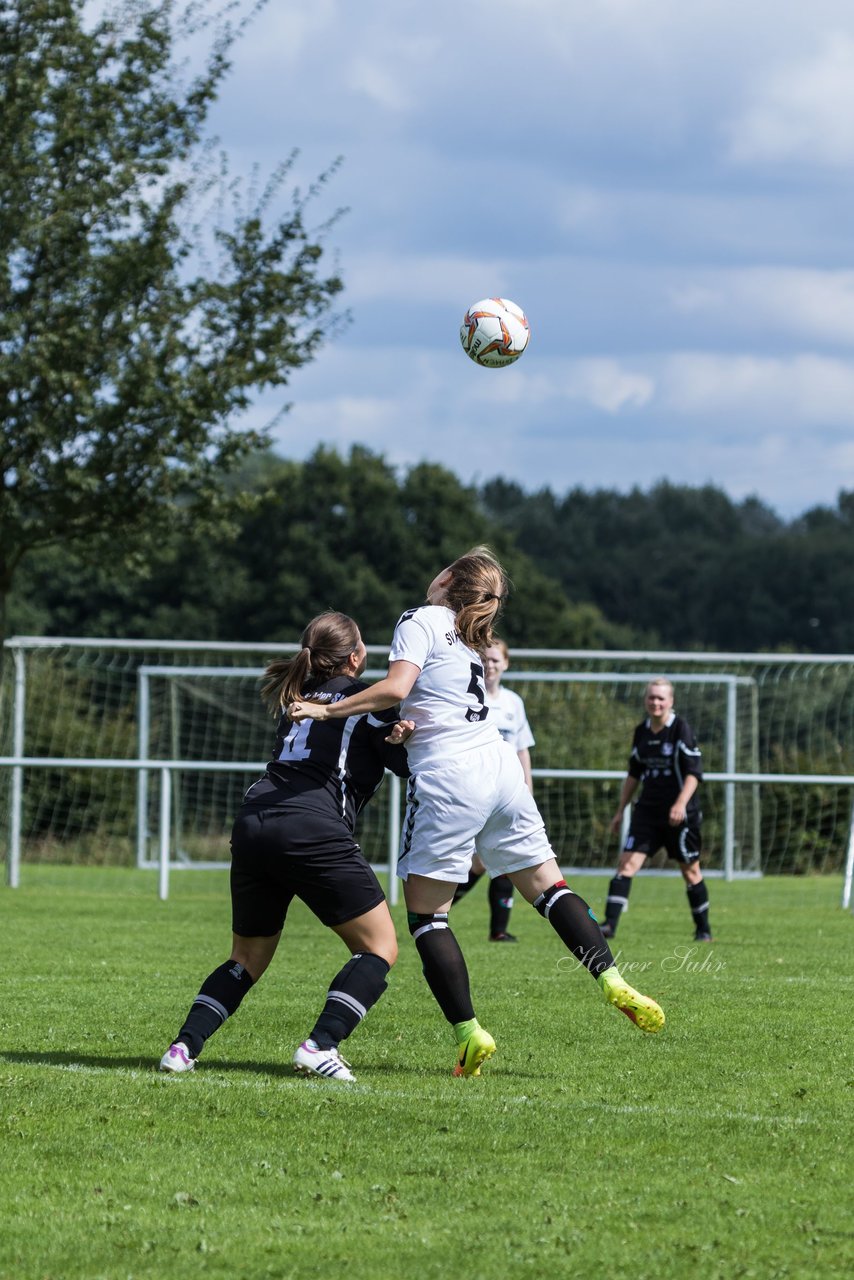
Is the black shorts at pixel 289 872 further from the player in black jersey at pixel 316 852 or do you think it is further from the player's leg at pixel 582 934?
the player's leg at pixel 582 934

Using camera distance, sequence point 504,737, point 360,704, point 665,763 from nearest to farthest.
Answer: point 360,704 < point 504,737 < point 665,763

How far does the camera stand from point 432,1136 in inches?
194

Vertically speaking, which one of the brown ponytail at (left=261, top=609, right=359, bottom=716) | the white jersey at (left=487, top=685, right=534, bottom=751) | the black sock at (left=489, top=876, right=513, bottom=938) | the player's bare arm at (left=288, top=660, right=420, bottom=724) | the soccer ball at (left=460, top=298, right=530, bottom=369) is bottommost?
the black sock at (left=489, top=876, right=513, bottom=938)

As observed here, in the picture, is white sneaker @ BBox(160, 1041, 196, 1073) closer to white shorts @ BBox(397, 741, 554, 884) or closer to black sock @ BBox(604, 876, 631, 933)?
white shorts @ BBox(397, 741, 554, 884)

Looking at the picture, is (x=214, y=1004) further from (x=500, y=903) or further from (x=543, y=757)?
(x=543, y=757)

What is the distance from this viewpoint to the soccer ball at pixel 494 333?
8.66 metres

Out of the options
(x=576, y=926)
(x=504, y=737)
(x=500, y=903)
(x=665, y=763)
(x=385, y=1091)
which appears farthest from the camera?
(x=665, y=763)

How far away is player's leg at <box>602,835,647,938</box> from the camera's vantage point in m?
11.3

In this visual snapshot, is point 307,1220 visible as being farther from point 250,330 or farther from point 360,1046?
point 250,330

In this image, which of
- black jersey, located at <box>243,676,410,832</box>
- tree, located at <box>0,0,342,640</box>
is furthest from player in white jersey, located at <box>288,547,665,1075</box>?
tree, located at <box>0,0,342,640</box>

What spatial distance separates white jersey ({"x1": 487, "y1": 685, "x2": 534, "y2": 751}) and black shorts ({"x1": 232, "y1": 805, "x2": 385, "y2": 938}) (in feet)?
17.7

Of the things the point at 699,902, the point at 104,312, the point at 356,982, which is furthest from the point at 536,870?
the point at 104,312

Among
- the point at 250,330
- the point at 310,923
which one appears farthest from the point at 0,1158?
the point at 250,330

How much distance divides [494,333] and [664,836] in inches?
177
